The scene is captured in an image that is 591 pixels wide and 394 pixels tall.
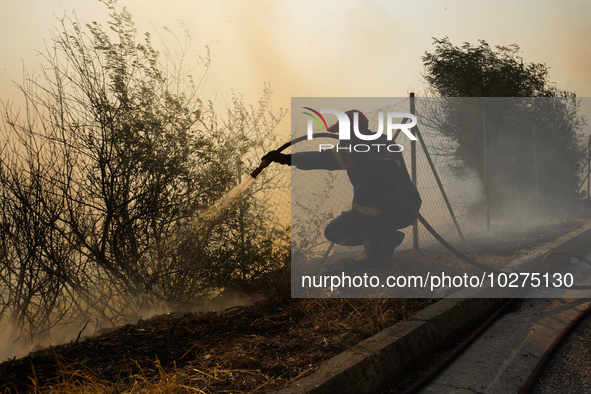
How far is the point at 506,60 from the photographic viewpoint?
1130 cm

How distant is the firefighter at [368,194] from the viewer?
17.0 ft

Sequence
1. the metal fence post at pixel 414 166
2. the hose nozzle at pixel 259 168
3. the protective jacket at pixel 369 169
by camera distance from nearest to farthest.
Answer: the hose nozzle at pixel 259 168
the protective jacket at pixel 369 169
the metal fence post at pixel 414 166

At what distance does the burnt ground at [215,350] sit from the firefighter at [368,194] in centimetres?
112

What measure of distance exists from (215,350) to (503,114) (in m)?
9.81

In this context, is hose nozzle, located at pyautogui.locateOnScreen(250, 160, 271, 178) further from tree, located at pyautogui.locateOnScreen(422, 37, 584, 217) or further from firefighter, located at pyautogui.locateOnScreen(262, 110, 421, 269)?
tree, located at pyautogui.locateOnScreen(422, 37, 584, 217)

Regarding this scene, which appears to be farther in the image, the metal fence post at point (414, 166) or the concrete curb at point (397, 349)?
the metal fence post at point (414, 166)

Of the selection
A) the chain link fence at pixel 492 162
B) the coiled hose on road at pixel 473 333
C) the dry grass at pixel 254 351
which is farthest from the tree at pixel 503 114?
the dry grass at pixel 254 351

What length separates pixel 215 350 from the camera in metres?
3.31

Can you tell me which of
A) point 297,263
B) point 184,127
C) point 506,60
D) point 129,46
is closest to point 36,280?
point 184,127

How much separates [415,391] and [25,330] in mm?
3202

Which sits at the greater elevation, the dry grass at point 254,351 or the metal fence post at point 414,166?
the metal fence post at point 414,166

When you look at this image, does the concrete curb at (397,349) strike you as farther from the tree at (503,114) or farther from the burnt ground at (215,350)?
the tree at (503,114)

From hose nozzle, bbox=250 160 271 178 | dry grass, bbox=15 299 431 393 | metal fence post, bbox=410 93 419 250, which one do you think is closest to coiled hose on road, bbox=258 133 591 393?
hose nozzle, bbox=250 160 271 178

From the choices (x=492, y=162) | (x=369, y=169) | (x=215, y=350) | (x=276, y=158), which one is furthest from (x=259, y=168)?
(x=492, y=162)
